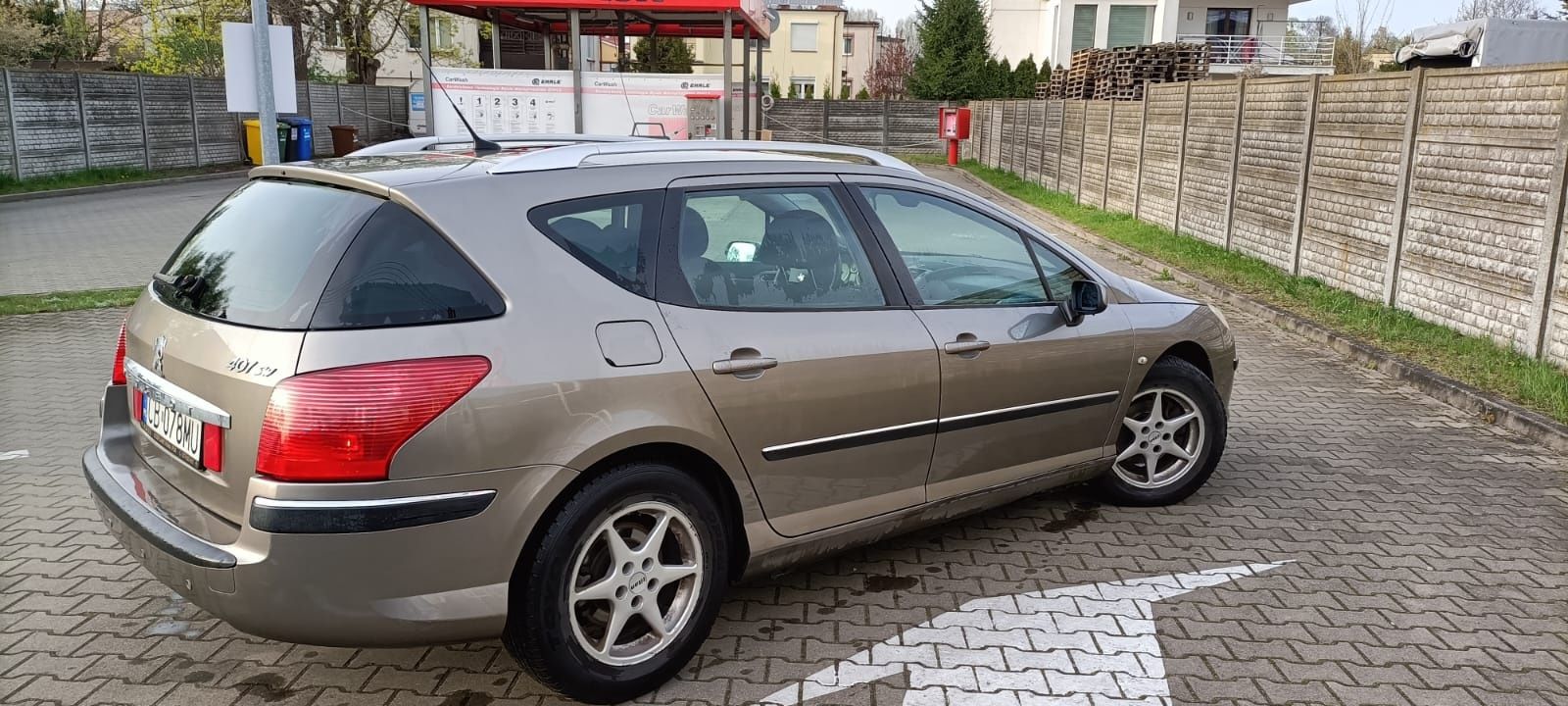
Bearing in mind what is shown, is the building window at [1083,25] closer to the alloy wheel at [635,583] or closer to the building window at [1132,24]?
the building window at [1132,24]

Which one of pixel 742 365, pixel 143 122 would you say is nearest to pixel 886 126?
pixel 143 122

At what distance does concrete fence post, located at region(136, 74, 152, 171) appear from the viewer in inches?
940

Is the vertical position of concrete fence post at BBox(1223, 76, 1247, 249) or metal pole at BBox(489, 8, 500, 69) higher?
metal pole at BBox(489, 8, 500, 69)

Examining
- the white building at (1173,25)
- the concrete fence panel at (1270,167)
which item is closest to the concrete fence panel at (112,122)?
the concrete fence panel at (1270,167)

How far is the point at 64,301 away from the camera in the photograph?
9.95 m

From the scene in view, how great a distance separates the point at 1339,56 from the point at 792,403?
49.2 metres

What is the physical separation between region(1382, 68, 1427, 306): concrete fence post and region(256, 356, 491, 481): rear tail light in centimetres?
906

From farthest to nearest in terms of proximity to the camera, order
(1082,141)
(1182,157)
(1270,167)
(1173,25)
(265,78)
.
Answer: (1173,25)
(1082,141)
(1182,157)
(1270,167)
(265,78)

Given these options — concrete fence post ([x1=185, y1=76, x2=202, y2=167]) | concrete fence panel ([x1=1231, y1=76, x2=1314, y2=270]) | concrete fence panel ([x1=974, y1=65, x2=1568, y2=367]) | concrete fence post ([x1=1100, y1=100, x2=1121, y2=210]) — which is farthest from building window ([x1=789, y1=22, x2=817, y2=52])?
concrete fence panel ([x1=1231, y1=76, x2=1314, y2=270])

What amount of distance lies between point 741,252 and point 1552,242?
641cm

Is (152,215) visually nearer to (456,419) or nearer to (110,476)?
(110,476)

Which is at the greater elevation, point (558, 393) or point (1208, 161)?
point (1208, 161)

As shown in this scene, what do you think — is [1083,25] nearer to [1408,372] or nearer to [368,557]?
[1408,372]

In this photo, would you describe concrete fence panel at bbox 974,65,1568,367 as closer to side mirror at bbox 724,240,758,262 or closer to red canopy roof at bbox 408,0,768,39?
side mirror at bbox 724,240,758,262
